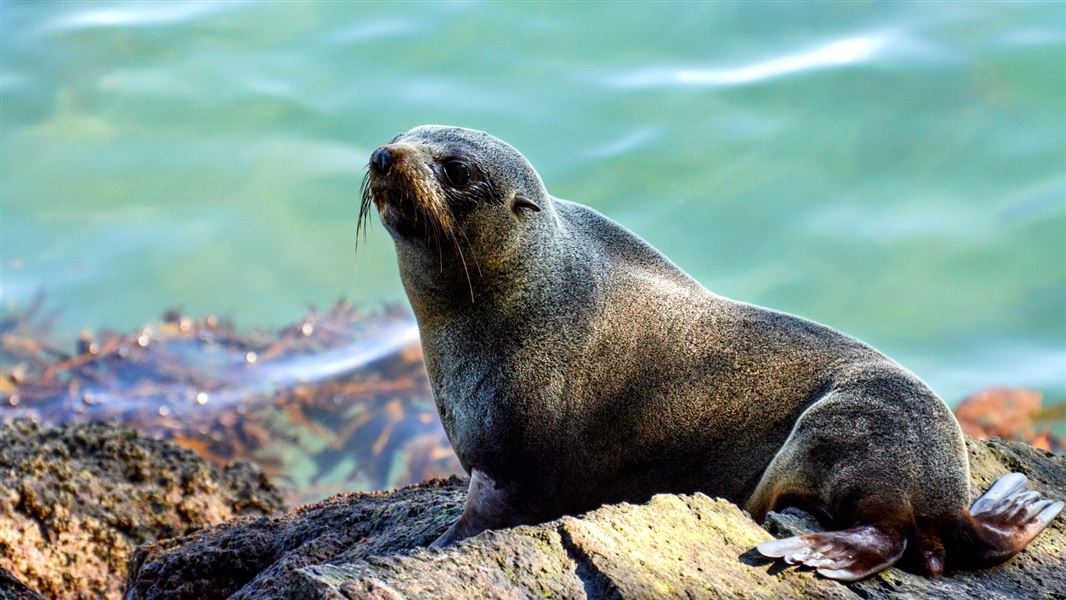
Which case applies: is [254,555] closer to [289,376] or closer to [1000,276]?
[289,376]

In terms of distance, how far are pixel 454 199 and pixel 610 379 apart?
98cm

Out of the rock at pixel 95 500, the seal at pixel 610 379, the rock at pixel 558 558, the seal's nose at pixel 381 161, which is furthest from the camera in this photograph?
the rock at pixel 95 500

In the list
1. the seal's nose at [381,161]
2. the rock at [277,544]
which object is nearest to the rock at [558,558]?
the rock at [277,544]

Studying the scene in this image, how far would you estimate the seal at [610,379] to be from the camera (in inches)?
184

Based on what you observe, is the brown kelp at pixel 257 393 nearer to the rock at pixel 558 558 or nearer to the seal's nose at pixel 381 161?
the rock at pixel 558 558

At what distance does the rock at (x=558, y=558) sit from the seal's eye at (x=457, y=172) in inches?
56.4

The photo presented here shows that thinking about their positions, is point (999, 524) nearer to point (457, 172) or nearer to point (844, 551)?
point (844, 551)

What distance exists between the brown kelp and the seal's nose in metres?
5.77

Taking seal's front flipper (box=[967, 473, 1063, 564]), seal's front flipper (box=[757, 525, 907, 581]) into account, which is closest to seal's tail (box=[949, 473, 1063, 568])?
seal's front flipper (box=[967, 473, 1063, 564])

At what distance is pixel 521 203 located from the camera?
5.35 meters

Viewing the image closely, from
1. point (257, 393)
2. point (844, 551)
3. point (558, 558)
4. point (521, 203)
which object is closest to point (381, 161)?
point (521, 203)

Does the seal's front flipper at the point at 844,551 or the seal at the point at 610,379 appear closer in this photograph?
the seal's front flipper at the point at 844,551

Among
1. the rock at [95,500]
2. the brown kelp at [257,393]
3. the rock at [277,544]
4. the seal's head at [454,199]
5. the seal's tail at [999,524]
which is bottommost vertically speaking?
the brown kelp at [257,393]

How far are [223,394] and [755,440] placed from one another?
741 centimetres
